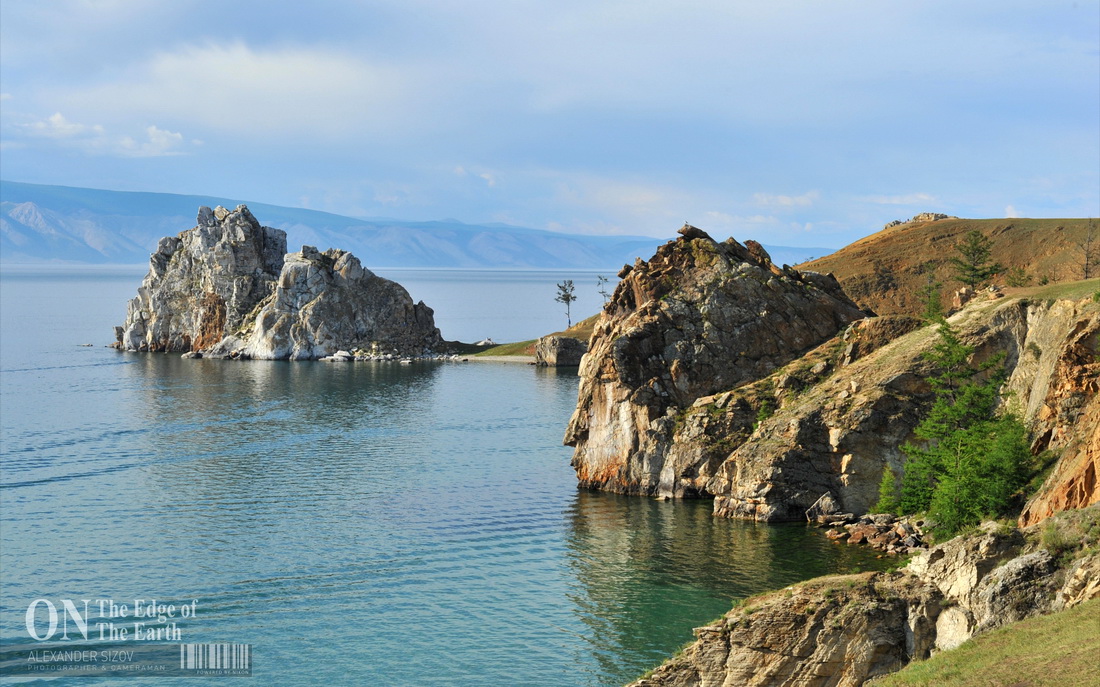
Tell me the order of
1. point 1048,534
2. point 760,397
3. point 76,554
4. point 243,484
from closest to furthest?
1. point 1048,534
2. point 76,554
3. point 760,397
4. point 243,484

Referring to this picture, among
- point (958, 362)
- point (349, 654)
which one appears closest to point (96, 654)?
point (349, 654)

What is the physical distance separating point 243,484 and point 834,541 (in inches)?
1864

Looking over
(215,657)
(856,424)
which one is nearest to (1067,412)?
(856,424)

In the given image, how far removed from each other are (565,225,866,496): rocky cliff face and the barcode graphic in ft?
123

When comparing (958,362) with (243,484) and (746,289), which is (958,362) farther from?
(243,484)

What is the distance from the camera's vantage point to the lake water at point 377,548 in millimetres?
45562

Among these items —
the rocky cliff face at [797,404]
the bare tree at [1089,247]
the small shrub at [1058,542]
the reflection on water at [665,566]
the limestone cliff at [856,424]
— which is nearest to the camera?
the small shrub at [1058,542]

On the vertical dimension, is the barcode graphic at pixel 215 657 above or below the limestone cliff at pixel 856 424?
below

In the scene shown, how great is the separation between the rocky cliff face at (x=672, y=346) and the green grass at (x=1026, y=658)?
1760 inches

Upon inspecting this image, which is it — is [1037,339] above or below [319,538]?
above

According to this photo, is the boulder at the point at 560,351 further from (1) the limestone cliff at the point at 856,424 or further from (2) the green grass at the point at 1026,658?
(2) the green grass at the point at 1026,658

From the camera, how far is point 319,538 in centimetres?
6350

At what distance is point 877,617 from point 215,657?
96.2ft

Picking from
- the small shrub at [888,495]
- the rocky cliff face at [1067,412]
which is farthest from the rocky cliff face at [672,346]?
the rocky cliff face at [1067,412]
